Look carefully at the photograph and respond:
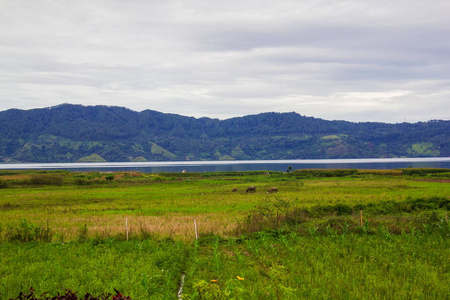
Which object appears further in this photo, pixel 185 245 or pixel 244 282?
pixel 185 245

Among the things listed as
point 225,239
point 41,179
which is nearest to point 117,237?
point 225,239

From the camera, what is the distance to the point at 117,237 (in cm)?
2155

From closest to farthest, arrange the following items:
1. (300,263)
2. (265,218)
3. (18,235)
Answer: (300,263) < (18,235) < (265,218)

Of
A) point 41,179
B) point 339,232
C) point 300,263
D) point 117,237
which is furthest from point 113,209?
point 41,179

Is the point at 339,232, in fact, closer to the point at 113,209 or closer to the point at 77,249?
the point at 77,249

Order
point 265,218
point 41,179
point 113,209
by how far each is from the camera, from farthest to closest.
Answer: point 41,179 < point 113,209 < point 265,218

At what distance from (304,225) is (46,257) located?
50.9 ft

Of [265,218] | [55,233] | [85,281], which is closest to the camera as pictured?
[85,281]

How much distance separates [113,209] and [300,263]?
29.4m

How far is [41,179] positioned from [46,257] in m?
80.6

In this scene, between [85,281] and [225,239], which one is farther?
[225,239]

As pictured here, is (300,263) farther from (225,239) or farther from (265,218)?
(265,218)

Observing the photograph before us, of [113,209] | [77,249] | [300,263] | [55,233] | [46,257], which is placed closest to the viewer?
[300,263]

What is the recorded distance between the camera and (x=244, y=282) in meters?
13.2
